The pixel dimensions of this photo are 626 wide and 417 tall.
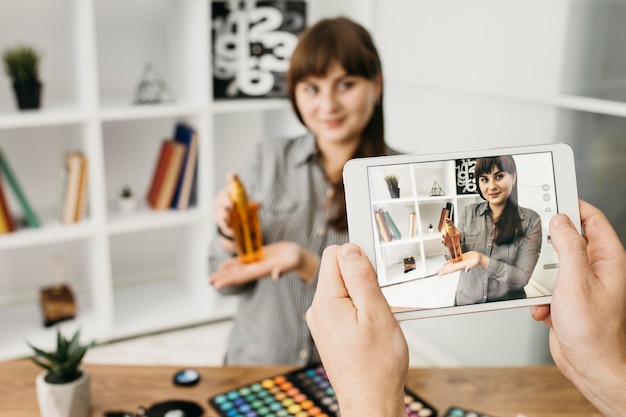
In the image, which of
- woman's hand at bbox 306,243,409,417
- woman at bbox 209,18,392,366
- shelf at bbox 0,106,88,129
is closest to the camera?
woman's hand at bbox 306,243,409,417

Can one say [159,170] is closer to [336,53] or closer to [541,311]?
[336,53]

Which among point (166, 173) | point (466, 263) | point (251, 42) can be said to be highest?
point (251, 42)

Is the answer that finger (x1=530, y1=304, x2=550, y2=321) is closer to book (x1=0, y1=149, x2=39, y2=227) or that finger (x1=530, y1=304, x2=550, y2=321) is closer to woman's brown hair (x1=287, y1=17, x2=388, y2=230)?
woman's brown hair (x1=287, y1=17, x2=388, y2=230)

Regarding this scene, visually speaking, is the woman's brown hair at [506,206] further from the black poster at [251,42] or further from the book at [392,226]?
the black poster at [251,42]

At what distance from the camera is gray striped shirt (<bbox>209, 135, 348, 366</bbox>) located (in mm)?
1600

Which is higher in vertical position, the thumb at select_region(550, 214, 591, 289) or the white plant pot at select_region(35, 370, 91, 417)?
the thumb at select_region(550, 214, 591, 289)

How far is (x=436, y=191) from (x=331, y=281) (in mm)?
188

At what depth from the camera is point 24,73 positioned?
2.28 m

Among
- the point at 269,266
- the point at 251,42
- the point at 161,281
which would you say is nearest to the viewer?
the point at 269,266

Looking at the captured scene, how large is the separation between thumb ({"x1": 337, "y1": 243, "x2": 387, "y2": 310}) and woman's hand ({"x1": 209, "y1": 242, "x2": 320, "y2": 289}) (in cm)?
70

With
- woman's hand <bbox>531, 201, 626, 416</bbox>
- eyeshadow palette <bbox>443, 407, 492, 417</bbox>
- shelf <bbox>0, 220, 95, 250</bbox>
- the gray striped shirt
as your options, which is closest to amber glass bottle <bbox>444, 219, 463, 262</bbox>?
woman's hand <bbox>531, 201, 626, 416</bbox>

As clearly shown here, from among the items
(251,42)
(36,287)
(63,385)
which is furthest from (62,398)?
(36,287)

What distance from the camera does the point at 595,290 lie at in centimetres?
76

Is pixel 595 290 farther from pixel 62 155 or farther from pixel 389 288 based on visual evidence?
pixel 62 155
